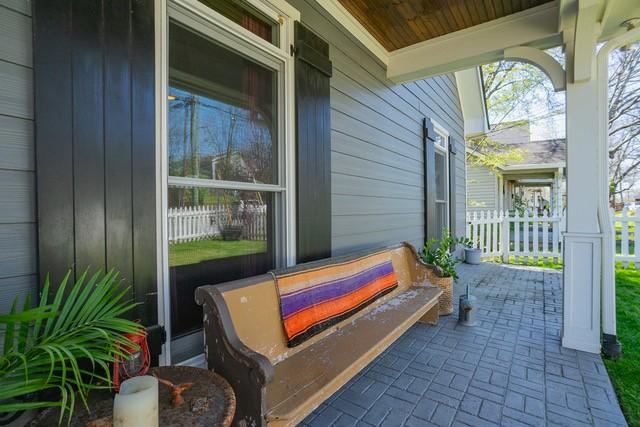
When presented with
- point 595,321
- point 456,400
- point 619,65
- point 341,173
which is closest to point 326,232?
point 341,173

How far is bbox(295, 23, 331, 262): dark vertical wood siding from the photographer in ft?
7.70

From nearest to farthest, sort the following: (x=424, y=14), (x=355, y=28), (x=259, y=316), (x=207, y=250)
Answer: (x=259, y=316), (x=207, y=250), (x=424, y=14), (x=355, y=28)

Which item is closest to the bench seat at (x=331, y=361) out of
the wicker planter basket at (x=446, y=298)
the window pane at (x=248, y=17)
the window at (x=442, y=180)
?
the wicker planter basket at (x=446, y=298)

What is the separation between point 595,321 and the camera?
262 centimetres

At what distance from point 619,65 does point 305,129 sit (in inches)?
604

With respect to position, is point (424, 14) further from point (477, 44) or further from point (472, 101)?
point (472, 101)

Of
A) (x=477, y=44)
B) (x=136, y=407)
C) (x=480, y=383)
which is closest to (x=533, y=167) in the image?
(x=477, y=44)

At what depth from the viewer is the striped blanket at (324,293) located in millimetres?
1771

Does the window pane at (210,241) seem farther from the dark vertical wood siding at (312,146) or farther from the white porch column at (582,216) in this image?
the white porch column at (582,216)

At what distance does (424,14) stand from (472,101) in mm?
4998

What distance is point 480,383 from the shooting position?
215 cm

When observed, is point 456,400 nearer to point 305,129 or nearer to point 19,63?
point 305,129

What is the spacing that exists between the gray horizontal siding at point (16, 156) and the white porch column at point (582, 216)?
11.2 feet

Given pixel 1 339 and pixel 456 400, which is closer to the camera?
pixel 1 339
